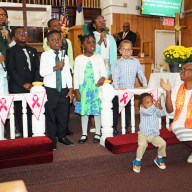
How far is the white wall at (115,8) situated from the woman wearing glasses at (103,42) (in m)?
4.86

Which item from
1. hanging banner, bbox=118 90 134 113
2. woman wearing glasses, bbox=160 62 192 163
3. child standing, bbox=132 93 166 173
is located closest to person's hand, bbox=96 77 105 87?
hanging banner, bbox=118 90 134 113

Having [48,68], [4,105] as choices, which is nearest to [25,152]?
[4,105]

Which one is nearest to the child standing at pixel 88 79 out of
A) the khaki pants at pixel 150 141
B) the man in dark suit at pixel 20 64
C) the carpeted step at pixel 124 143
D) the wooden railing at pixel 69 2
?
the carpeted step at pixel 124 143

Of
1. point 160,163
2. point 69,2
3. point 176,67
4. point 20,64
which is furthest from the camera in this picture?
point 69,2

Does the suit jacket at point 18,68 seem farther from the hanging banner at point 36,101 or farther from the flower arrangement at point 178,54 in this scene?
the flower arrangement at point 178,54

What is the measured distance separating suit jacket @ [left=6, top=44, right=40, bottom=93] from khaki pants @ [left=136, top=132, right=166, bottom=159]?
4.73ft

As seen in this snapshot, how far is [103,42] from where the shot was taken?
406cm

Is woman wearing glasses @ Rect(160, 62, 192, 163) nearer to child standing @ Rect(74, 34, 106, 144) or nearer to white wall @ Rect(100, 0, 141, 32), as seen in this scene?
child standing @ Rect(74, 34, 106, 144)

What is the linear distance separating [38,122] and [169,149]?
4.88ft

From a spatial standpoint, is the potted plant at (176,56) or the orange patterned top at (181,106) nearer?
the orange patterned top at (181,106)

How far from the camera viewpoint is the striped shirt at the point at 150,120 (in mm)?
3240

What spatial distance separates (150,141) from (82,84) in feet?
3.26

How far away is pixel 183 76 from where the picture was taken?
11.3 ft

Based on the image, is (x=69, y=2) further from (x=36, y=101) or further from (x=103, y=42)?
(x=36, y=101)
